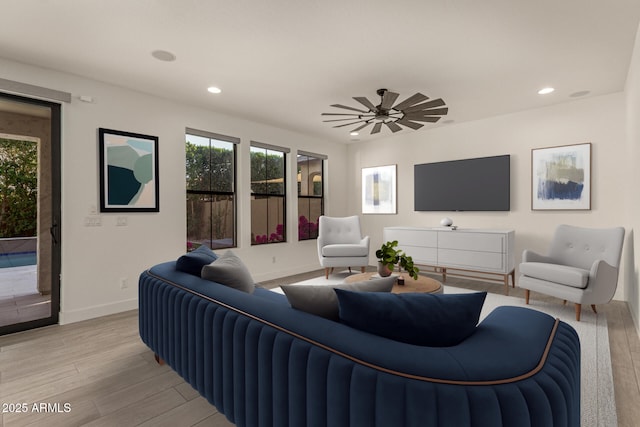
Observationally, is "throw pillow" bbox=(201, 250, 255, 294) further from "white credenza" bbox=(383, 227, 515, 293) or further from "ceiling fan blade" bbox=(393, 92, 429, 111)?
"white credenza" bbox=(383, 227, 515, 293)

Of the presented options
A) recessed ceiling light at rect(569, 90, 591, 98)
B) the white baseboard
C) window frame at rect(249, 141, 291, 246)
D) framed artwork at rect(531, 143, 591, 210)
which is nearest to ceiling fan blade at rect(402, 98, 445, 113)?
recessed ceiling light at rect(569, 90, 591, 98)

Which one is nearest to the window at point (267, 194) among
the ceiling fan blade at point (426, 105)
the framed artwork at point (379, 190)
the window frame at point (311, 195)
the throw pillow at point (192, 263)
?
the window frame at point (311, 195)

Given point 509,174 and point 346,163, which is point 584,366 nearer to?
point 509,174

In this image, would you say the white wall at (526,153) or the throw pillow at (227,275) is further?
the white wall at (526,153)

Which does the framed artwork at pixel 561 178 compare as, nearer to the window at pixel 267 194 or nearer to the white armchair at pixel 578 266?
the white armchair at pixel 578 266

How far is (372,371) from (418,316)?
0.26m

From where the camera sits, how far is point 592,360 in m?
2.36

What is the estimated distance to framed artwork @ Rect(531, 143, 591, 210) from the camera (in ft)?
13.6

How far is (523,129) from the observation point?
460cm

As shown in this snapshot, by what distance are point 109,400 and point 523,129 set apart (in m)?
5.51

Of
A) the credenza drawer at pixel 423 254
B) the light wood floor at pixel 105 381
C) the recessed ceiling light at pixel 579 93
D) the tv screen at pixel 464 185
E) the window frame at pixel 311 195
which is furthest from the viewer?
the window frame at pixel 311 195

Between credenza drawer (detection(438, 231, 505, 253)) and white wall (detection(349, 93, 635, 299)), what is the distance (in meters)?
0.62

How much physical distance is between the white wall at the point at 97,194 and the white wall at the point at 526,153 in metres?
3.04

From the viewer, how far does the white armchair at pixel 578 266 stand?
310 cm
